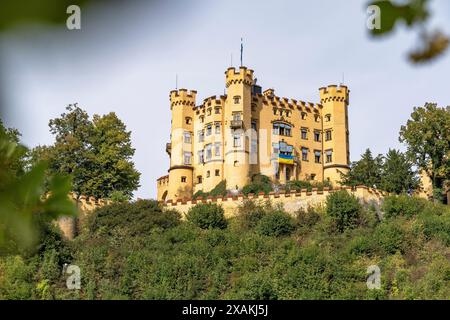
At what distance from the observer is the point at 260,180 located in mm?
41094

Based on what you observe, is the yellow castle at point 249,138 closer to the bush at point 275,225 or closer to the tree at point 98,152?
the tree at point 98,152

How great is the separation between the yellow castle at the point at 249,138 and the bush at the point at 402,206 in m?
10.5

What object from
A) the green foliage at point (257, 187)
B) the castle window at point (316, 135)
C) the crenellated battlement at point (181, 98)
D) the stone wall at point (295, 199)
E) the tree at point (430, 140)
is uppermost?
the crenellated battlement at point (181, 98)

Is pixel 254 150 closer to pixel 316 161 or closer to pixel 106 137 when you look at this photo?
pixel 316 161

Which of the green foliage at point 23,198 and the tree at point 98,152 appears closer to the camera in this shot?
the green foliage at point 23,198

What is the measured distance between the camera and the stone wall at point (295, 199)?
3347 cm

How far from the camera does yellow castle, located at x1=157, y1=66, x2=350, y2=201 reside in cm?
4256

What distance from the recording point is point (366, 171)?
3875 cm

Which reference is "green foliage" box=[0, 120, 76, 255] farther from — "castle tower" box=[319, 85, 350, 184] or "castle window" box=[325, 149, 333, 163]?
"castle window" box=[325, 149, 333, 163]

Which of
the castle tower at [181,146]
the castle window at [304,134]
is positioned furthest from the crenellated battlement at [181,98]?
the castle window at [304,134]

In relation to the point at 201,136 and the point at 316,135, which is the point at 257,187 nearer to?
the point at 201,136

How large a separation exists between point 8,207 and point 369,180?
38.2 meters
